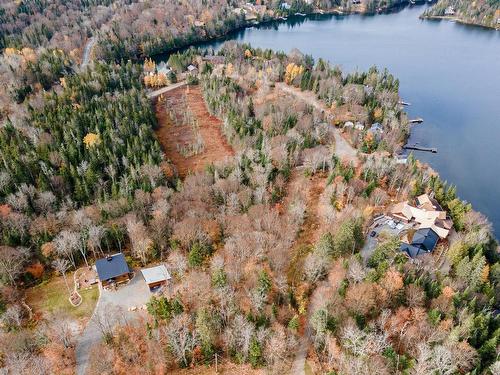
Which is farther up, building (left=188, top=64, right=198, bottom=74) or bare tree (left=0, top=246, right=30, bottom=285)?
building (left=188, top=64, right=198, bottom=74)

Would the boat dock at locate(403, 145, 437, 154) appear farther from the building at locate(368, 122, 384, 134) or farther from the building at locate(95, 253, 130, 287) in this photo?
the building at locate(95, 253, 130, 287)

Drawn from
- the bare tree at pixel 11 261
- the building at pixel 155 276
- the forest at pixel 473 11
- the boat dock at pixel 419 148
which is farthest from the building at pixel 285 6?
the bare tree at pixel 11 261

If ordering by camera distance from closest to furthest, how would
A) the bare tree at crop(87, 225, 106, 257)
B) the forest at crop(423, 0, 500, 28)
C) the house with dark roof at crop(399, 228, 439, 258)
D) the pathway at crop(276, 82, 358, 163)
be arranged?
the bare tree at crop(87, 225, 106, 257) < the house with dark roof at crop(399, 228, 439, 258) < the pathway at crop(276, 82, 358, 163) < the forest at crop(423, 0, 500, 28)

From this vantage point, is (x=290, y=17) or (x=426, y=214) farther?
(x=290, y=17)

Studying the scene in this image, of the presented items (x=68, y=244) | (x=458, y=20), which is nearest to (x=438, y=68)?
(x=458, y=20)

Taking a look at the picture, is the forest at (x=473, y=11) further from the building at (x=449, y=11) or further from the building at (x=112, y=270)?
the building at (x=112, y=270)

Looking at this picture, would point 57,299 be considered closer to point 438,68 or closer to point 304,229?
point 304,229

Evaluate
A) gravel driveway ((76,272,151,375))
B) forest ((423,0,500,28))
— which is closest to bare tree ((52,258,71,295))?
gravel driveway ((76,272,151,375))
